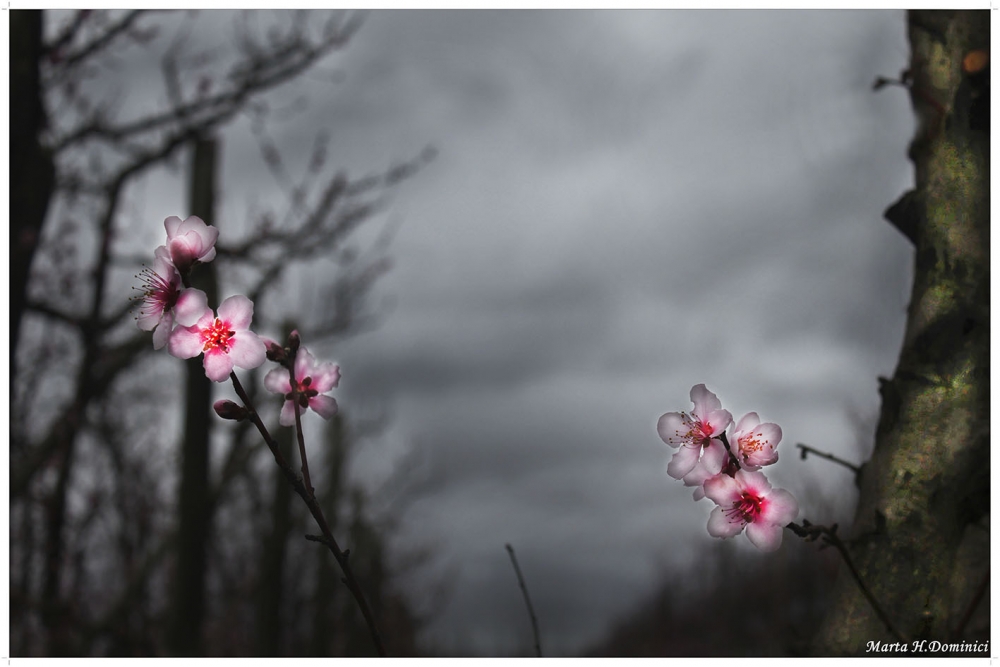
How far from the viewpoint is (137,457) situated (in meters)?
9.10

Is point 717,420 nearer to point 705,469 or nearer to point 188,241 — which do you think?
point 705,469

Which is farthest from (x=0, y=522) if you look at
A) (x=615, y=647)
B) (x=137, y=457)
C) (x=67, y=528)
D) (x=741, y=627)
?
(x=615, y=647)

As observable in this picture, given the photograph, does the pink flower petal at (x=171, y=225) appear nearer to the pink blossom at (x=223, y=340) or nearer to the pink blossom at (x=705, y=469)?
the pink blossom at (x=223, y=340)

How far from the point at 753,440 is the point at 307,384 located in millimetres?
620

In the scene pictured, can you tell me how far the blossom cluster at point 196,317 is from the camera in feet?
2.94

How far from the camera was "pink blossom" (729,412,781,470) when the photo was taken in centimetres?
98

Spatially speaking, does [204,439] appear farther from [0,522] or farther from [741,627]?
[741,627]

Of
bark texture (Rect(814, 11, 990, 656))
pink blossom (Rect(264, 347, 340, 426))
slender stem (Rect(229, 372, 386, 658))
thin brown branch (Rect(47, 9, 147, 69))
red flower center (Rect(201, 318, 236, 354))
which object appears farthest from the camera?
thin brown branch (Rect(47, 9, 147, 69))

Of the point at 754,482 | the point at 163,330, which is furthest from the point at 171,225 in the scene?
the point at 754,482

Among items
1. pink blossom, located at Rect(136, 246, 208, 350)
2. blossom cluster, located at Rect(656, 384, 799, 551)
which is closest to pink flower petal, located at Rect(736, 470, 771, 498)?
blossom cluster, located at Rect(656, 384, 799, 551)

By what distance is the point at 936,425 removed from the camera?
1.20 m

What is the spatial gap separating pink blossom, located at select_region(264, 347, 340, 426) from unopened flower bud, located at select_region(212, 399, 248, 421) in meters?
0.09

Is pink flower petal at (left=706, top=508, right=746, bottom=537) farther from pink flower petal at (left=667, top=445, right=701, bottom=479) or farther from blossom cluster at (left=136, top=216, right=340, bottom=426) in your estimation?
blossom cluster at (left=136, top=216, right=340, bottom=426)

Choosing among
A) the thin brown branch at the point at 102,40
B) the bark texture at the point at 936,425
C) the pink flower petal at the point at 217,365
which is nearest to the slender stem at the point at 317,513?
the pink flower petal at the point at 217,365
